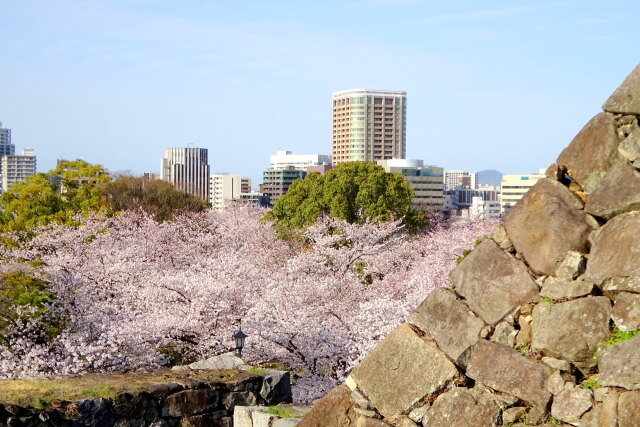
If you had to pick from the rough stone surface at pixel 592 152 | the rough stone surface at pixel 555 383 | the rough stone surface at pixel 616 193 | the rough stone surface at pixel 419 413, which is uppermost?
the rough stone surface at pixel 592 152

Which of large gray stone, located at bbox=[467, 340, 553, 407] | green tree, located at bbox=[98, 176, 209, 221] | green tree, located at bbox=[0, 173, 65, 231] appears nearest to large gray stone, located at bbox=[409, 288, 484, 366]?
large gray stone, located at bbox=[467, 340, 553, 407]

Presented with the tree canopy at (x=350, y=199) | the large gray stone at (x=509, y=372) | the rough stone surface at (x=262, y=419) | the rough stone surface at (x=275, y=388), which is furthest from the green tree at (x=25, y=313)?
the tree canopy at (x=350, y=199)

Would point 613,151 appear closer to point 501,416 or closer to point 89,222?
point 501,416

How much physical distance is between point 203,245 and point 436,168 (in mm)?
137166

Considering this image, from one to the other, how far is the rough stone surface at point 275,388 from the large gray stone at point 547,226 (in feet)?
23.5

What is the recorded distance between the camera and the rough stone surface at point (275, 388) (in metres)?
12.1

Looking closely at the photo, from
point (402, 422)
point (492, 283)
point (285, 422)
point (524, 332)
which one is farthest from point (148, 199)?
point (524, 332)

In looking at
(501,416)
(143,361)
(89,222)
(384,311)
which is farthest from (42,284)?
(501,416)

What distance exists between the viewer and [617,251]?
5.11 m

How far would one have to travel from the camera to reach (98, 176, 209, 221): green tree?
4794cm

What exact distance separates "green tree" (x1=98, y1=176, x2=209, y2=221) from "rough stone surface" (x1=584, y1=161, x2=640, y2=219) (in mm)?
41886

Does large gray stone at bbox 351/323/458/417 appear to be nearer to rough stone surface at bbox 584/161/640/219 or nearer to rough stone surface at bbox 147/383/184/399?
rough stone surface at bbox 584/161/640/219

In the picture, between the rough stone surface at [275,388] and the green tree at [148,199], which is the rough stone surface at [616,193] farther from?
the green tree at [148,199]

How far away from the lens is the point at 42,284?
21.5 metres
